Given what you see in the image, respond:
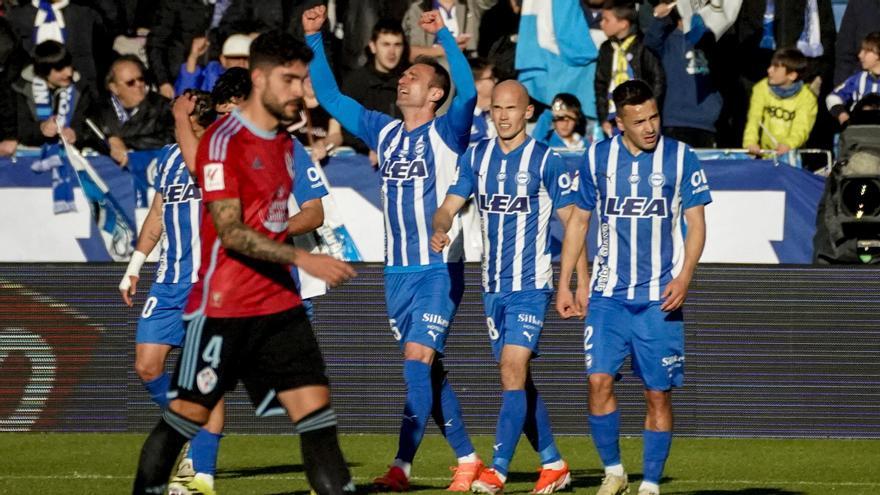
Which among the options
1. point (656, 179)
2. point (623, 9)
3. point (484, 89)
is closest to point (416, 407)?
point (656, 179)

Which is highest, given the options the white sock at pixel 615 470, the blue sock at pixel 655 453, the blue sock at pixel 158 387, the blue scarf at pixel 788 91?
the blue scarf at pixel 788 91

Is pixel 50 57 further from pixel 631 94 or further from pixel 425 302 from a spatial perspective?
pixel 631 94

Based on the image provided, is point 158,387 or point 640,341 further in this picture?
point 158,387

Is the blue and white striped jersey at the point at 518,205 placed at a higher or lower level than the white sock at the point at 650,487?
higher

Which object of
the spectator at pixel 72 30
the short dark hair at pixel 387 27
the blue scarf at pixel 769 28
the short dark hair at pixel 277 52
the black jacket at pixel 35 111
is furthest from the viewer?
the spectator at pixel 72 30

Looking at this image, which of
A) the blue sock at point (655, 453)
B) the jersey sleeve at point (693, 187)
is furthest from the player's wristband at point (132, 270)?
the jersey sleeve at point (693, 187)

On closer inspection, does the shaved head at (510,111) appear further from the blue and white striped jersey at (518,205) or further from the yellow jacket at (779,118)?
the yellow jacket at (779,118)

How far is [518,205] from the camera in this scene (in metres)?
9.98

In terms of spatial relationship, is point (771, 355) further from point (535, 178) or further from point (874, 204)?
point (535, 178)

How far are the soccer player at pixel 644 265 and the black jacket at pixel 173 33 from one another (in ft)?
24.6

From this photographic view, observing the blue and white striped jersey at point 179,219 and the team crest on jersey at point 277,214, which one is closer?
the team crest on jersey at point 277,214

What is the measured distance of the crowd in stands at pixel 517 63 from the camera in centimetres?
1432

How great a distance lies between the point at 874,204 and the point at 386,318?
365 centimetres

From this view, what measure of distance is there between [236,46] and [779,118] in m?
4.76
